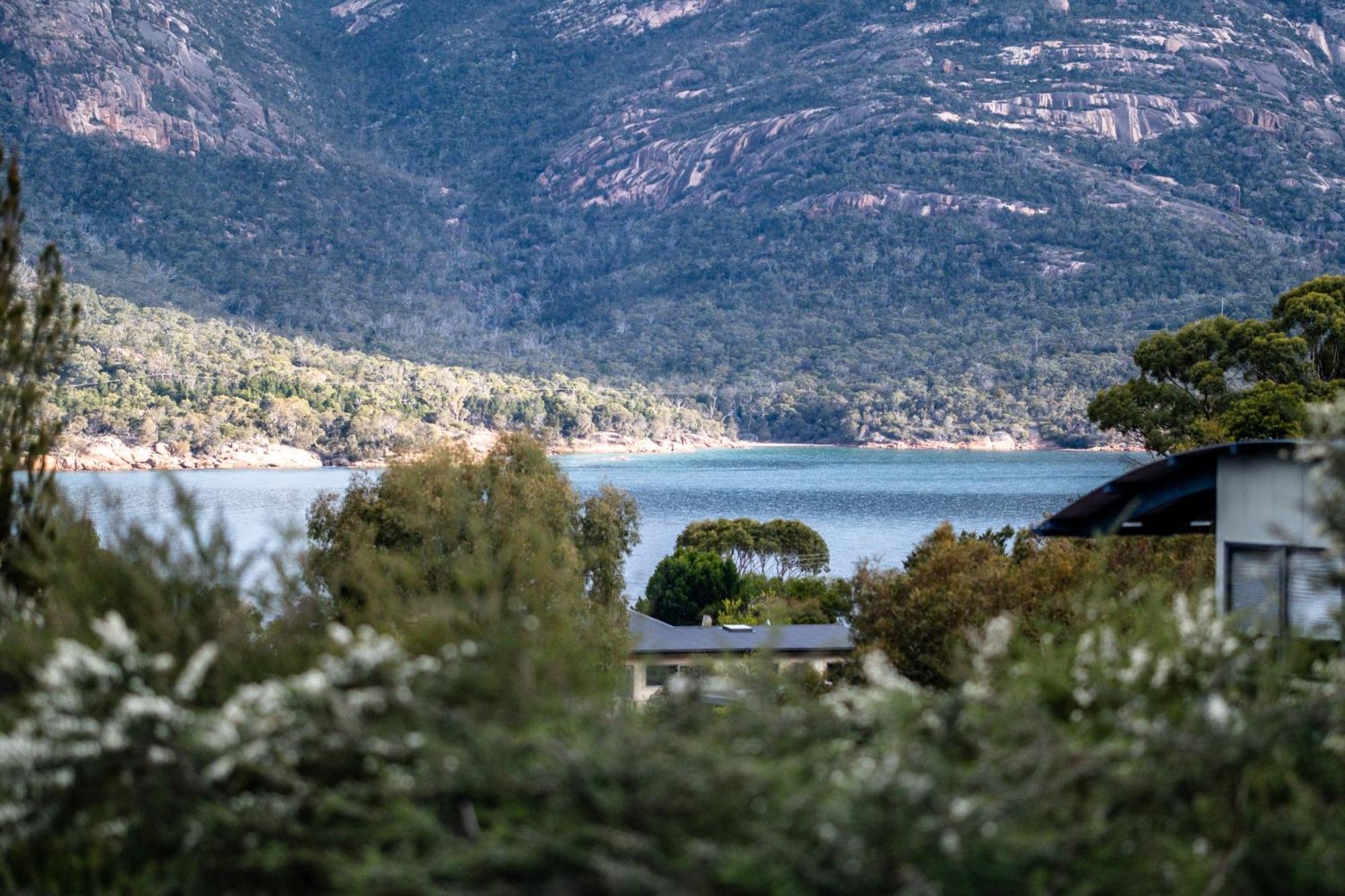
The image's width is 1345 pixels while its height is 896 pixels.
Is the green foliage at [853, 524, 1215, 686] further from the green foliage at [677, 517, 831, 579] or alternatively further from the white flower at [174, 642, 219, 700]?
the green foliage at [677, 517, 831, 579]

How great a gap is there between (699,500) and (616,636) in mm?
84450

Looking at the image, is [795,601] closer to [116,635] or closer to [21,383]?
[21,383]

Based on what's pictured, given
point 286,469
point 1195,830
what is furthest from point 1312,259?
point 1195,830

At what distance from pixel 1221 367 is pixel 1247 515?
3483 cm

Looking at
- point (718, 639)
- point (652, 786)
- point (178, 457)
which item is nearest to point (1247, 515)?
point (652, 786)

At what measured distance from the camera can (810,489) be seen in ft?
425

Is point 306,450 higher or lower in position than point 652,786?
higher

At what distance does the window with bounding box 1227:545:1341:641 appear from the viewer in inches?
415

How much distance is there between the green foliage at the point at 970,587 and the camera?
22.3m

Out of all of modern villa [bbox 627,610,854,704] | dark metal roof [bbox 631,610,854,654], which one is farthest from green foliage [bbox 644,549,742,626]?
modern villa [bbox 627,610,854,704]

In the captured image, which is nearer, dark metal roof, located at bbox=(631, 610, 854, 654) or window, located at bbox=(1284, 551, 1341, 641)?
window, located at bbox=(1284, 551, 1341, 641)

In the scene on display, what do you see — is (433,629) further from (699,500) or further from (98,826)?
(699,500)

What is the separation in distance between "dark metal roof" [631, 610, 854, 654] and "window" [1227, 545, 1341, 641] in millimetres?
20563

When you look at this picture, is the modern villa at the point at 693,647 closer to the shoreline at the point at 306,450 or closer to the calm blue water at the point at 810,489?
the calm blue water at the point at 810,489
